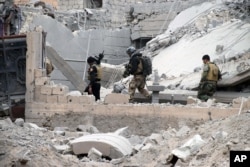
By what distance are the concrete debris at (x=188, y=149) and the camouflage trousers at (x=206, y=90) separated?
5286mm

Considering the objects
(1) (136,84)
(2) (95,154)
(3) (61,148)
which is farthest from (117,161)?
(1) (136,84)

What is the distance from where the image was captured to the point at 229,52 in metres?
16.6

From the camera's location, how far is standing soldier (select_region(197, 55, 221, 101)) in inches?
512

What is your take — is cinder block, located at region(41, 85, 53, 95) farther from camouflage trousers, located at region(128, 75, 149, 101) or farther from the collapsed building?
camouflage trousers, located at region(128, 75, 149, 101)

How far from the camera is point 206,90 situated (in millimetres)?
13445

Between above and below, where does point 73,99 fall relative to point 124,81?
below

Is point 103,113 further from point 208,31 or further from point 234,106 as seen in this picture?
point 208,31

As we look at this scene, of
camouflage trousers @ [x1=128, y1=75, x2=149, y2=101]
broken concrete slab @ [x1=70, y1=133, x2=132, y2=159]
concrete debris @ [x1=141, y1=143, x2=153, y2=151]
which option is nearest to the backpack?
camouflage trousers @ [x1=128, y1=75, x2=149, y2=101]

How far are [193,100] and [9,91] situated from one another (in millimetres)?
3541

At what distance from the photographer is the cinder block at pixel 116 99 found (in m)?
12.8

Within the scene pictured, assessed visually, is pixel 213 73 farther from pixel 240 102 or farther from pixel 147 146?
pixel 147 146

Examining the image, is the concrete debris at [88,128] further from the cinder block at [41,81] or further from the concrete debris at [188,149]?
the concrete debris at [188,149]

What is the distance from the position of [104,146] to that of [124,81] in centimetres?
820

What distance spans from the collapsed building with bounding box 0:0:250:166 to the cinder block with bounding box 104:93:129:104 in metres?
0.02
